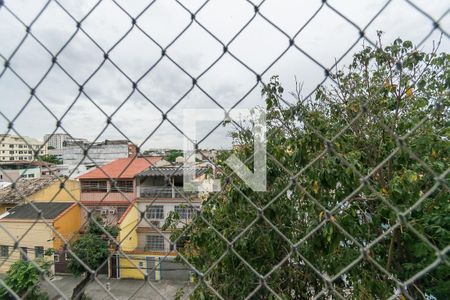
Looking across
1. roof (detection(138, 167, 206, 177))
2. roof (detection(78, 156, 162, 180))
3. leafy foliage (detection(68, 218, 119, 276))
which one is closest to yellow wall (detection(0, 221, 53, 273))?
leafy foliage (detection(68, 218, 119, 276))

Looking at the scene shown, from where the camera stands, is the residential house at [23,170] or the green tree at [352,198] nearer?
the residential house at [23,170]

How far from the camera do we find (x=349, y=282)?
1479 millimetres

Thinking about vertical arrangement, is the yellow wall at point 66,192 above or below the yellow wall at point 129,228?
above

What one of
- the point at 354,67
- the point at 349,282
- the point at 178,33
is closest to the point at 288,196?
the point at 349,282

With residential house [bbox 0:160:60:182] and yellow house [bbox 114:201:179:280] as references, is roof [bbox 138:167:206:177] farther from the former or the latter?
residential house [bbox 0:160:60:182]

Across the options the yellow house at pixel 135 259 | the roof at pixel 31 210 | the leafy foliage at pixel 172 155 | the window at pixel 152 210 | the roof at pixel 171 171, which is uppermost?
the leafy foliage at pixel 172 155

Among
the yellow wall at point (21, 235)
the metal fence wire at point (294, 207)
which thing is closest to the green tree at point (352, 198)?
the metal fence wire at point (294, 207)

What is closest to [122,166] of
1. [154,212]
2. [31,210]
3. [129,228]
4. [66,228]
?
[129,228]

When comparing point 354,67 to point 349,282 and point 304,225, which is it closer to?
point 304,225

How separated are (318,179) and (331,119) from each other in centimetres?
60

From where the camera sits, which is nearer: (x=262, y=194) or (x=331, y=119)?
(x=262, y=194)

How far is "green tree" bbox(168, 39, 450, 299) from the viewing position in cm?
128

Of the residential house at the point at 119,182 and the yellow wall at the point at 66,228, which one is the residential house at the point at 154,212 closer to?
the residential house at the point at 119,182

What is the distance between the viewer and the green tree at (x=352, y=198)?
1275mm
